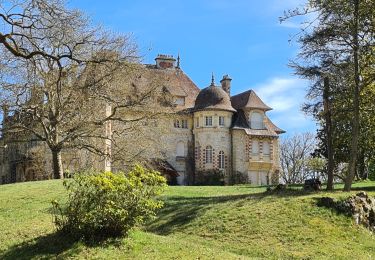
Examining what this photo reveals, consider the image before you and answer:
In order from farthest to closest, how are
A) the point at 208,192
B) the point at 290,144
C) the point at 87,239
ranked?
the point at 290,144, the point at 208,192, the point at 87,239

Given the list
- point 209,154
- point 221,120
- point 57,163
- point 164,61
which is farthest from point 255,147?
point 57,163

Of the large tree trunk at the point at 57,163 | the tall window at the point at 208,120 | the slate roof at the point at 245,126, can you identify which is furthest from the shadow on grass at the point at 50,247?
the slate roof at the point at 245,126

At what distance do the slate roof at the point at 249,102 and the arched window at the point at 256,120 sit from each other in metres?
0.79

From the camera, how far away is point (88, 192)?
13188 millimetres

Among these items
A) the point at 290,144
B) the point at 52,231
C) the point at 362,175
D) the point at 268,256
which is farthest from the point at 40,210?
the point at 290,144

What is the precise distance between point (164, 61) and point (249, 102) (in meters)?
10.3

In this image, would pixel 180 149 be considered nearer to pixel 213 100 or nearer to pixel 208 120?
pixel 208 120

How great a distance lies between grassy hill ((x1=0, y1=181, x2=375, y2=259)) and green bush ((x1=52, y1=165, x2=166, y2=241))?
0.36 m

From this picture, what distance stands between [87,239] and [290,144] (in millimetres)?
63223

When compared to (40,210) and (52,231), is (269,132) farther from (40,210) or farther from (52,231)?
(52,231)

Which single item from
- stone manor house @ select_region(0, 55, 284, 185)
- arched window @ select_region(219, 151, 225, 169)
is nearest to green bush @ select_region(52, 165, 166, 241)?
stone manor house @ select_region(0, 55, 284, 185)

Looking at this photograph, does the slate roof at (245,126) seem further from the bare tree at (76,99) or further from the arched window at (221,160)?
the bare tree at (76,99)

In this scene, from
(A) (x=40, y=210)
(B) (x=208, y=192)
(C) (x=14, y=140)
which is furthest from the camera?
(C) (x=14, y=140)

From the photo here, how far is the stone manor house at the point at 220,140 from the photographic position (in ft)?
174
